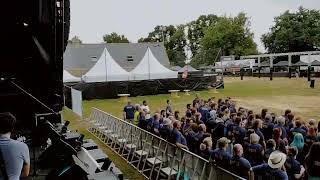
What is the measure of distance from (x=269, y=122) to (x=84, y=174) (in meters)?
6.38

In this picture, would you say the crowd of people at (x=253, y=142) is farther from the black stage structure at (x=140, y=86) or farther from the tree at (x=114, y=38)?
the tree at (x=114, y=38)

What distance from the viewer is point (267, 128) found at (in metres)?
10.6

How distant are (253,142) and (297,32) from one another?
77093 mm

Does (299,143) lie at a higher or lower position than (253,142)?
lower

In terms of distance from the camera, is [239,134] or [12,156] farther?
[239,134]

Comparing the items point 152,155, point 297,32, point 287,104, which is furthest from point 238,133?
point 297,32

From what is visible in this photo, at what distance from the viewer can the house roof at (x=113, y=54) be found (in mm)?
57969

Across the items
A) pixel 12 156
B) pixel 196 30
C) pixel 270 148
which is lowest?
pixel 270 148

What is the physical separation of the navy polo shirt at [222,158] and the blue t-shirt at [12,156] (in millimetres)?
4167

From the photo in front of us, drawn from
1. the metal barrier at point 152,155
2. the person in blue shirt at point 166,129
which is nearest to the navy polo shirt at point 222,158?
the metal barrier at point 152,155

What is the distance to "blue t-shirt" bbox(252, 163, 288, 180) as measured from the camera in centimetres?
631

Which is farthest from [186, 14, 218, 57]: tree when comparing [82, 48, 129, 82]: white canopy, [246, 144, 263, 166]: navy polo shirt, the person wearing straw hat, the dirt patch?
the person wearing straw hat

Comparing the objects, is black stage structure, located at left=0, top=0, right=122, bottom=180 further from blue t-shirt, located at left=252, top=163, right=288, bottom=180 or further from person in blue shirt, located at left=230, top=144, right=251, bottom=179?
blue t-shirt, located at left=252, top=163, right=288, bottom=180

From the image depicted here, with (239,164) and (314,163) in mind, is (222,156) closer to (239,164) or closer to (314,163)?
(239,164)
